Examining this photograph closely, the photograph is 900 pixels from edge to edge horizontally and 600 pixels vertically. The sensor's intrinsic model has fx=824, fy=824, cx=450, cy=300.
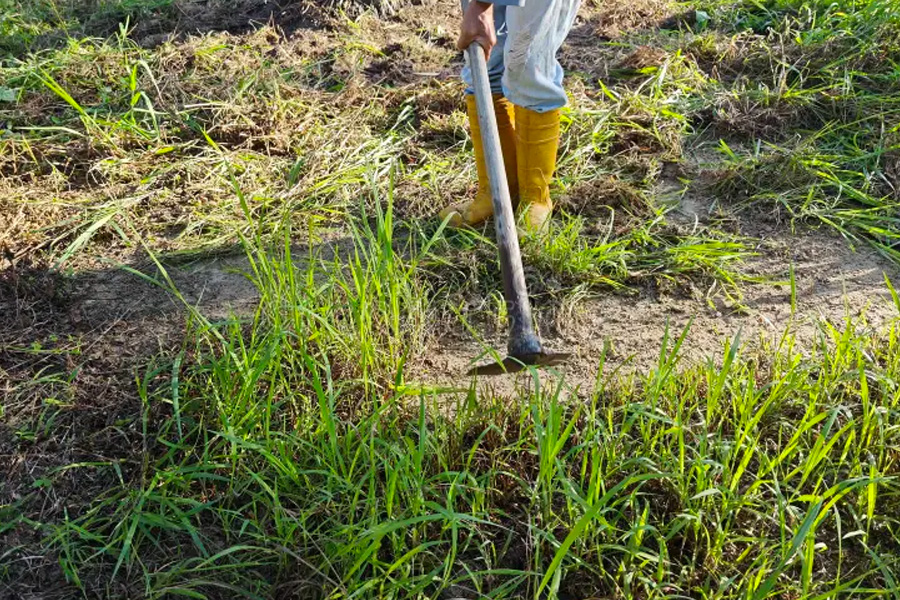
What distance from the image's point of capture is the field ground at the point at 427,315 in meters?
1.93

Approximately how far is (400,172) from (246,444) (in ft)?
5.55

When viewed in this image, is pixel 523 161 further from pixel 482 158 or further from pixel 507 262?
pixel 507 262

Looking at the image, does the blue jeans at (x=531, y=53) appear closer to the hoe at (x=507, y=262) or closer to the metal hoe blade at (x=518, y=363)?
the hoe at (x=507, y=262)

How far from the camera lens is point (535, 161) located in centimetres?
299

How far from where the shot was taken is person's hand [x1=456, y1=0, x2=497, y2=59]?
2443 mm

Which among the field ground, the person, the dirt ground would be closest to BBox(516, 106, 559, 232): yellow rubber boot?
the person

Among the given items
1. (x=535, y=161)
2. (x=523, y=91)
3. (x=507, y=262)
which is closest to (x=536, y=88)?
(x=523, y=91)

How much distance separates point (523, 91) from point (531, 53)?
17cm

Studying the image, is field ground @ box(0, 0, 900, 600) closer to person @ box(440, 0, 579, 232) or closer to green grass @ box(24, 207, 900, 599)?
green grass @ box(24, 207, 900, 599)

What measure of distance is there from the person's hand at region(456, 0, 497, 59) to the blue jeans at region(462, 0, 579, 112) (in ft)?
0.63

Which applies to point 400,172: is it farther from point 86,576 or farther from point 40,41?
point 40,41

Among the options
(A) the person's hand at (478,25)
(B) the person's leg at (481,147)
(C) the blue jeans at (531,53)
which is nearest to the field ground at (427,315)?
(B) the person's leg at (481,147)

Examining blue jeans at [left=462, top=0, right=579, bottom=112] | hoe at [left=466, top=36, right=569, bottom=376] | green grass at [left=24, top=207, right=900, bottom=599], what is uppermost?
blue jeans at [left=462, top=0, right=579, bottom=112]

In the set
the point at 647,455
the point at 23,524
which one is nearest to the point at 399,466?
the point at 647,455
